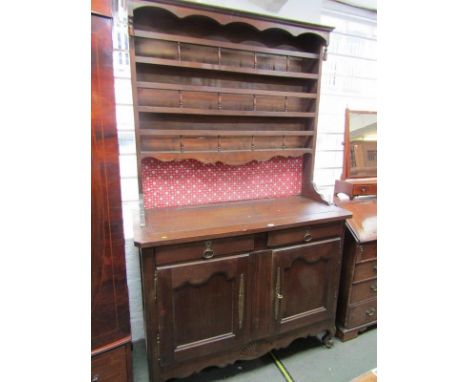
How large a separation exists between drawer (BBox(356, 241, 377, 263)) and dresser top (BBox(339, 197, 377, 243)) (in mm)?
44

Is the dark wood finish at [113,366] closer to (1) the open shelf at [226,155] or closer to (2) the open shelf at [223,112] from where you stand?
(1) the open shelf at [226,155]

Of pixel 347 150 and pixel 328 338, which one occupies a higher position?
pixel 347 150

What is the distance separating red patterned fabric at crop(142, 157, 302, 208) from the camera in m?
1.58

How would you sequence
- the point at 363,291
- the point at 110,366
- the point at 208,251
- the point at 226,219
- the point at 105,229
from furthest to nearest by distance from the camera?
1. the point at 363,291
2. the point at 226,219
3. the point at 208,251
4. the point at 110,366
5. the point at 105,229

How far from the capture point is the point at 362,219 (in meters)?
1.81

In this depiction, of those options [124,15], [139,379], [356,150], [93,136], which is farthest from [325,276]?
[124,15]

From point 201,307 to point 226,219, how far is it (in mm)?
458

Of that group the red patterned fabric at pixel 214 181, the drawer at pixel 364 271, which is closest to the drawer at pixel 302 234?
the drawer at pixel 364 271

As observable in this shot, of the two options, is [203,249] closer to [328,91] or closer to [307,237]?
[307,237]

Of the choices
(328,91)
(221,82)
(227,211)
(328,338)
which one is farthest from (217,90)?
(328,338)

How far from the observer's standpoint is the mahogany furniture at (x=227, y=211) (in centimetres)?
125

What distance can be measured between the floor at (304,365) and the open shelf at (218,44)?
1.88m

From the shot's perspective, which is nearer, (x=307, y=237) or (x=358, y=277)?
(x=307, y=237)
